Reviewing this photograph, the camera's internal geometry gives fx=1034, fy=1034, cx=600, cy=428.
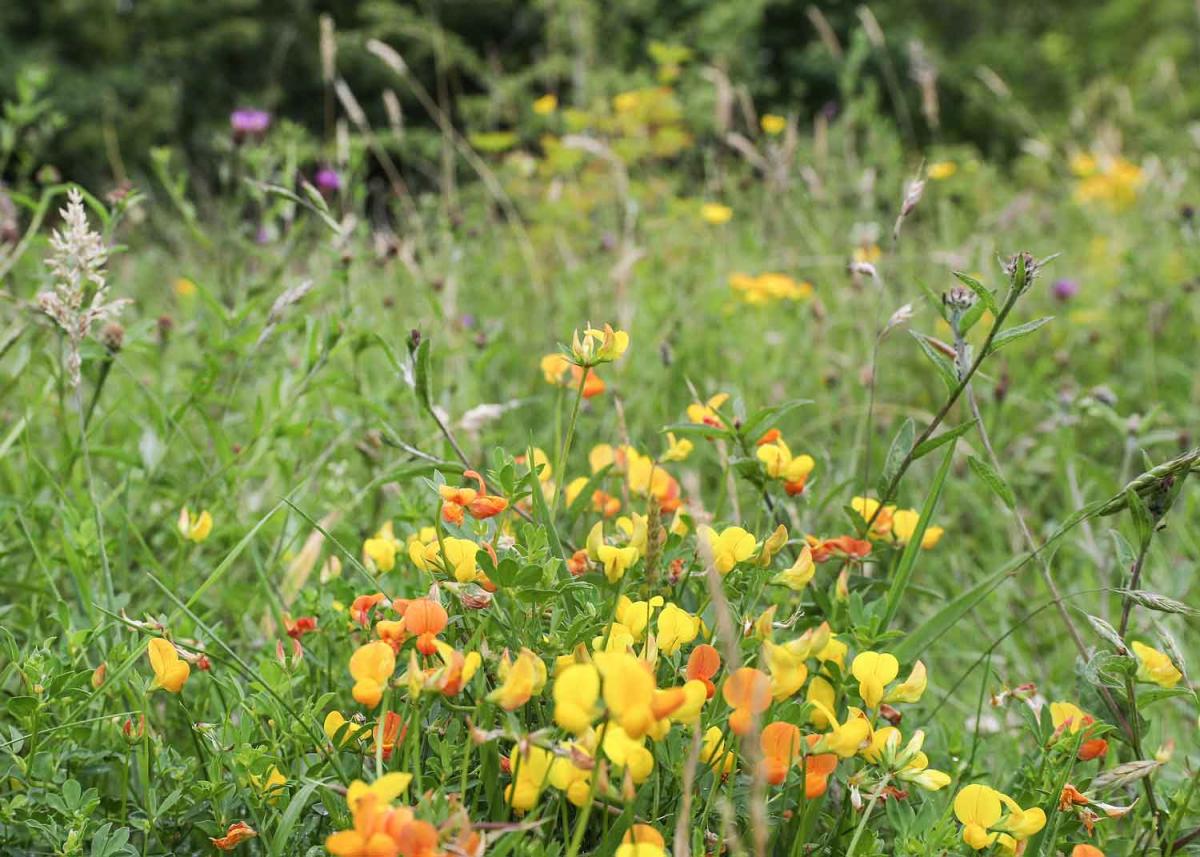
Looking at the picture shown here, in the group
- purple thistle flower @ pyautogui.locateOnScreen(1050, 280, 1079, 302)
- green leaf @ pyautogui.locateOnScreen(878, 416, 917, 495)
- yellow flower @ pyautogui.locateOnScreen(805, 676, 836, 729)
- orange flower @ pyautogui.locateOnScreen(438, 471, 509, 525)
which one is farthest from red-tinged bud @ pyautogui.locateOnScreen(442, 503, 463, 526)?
purple thistle flower @ pyautogui.locateOnScreen(1050, 280, 1079, 302)

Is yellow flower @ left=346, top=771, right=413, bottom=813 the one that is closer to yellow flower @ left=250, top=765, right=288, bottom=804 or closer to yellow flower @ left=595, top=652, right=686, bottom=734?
yellow flower @ left=595, top=652, right=686, bottom=734

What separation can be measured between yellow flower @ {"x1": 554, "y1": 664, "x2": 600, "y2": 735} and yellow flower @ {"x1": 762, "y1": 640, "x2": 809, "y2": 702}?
15 centimetres

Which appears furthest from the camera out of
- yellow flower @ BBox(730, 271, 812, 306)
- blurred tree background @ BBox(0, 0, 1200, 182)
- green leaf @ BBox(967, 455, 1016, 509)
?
blurred tree background @ BBox(0, 0, 1200, 182)

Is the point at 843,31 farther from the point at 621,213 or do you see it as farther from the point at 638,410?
the point at 638,410

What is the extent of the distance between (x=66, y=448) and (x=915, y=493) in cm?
143

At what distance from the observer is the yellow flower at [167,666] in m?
0.83

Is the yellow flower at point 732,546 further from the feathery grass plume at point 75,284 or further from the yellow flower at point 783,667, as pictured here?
the feathery grass plume at point 75,284

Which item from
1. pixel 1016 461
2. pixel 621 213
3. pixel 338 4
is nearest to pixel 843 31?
Answer: pixel 338 4

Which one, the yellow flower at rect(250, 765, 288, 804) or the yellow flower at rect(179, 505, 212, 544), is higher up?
the yellow flower at rect(250, 765, 288, 804)

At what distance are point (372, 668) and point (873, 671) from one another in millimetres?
396

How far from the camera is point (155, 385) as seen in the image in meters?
1.98

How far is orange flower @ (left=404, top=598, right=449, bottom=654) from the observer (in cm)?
77

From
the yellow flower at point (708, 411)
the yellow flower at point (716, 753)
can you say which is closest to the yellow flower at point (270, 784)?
the yellow flower at point (716, 753)

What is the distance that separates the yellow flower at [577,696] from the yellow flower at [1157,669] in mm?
541
